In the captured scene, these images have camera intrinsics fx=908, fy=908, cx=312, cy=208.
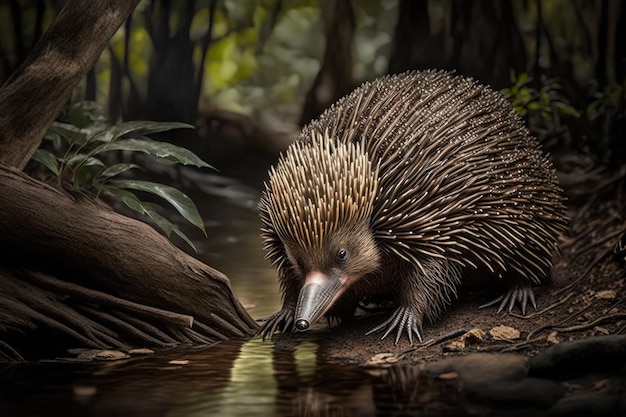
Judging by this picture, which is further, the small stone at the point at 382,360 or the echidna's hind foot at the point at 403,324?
the echidna's hind foot at the point at 403,324

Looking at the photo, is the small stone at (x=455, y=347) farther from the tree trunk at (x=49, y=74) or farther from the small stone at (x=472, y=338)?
the tree trunk at (x=49, y=74)

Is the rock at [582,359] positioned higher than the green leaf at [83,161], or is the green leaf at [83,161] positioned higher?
the green leaf at [83,161]

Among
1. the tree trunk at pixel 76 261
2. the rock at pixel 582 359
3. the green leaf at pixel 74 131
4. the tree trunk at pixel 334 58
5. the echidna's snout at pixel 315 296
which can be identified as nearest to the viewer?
the rock at pixel 582 359

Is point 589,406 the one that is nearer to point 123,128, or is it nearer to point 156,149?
point 156,149

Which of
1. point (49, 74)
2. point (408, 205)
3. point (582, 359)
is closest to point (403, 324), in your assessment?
point (408, 205)

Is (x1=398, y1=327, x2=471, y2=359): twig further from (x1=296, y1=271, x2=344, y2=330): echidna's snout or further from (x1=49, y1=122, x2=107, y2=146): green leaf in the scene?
(x1=49, y1=122, x2=107, y2=146): green leaf

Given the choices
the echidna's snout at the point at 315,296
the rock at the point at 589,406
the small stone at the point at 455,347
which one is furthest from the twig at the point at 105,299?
the rock at the point at 589,406

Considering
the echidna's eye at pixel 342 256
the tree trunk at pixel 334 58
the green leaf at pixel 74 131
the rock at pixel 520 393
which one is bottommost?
the rock at pixel 520 393

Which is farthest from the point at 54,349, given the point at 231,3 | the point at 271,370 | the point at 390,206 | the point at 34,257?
the point at 231,3
